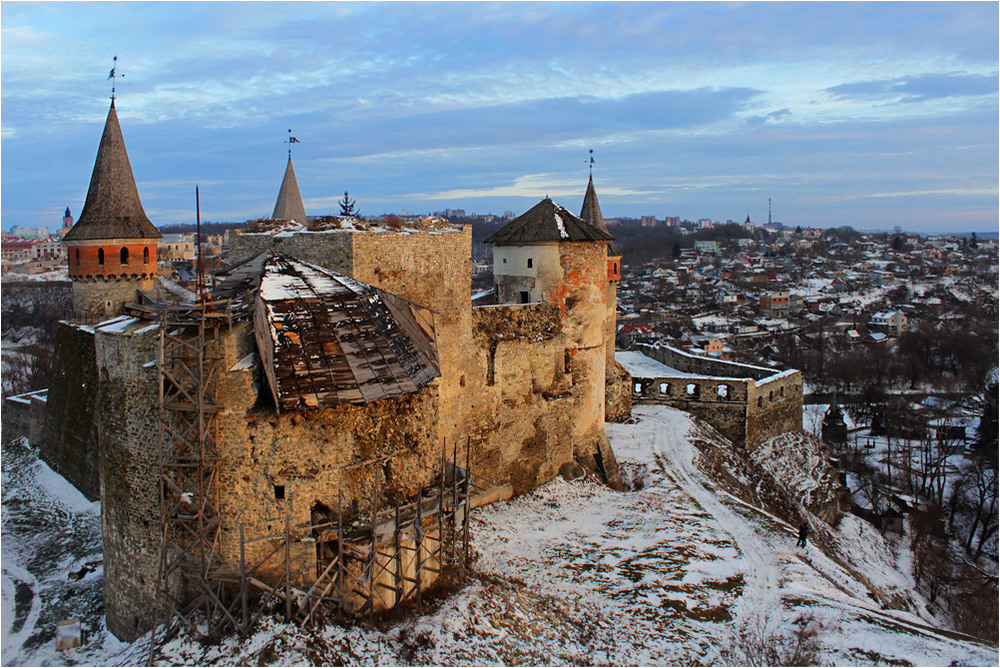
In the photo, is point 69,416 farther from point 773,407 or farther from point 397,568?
point 773,407

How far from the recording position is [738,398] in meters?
27.0

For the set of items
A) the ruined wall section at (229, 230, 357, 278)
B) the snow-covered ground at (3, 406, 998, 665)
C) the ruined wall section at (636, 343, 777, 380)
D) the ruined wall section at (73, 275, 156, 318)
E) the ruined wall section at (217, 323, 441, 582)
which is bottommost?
the snow-covered ground at (3, 406, 998, 665)

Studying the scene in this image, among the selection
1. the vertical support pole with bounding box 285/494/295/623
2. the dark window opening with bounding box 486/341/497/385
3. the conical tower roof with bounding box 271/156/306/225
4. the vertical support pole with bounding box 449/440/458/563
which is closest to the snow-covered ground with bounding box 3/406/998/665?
the vertical support pole with bounding box 285/494/295/623

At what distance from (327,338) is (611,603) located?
22.9ft

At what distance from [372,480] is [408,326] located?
2994mm

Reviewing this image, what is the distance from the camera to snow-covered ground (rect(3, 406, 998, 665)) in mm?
11023

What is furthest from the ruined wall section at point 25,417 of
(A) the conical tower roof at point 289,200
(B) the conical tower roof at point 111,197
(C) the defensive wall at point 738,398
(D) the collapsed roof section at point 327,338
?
(C) the defensive wall at point 738,398

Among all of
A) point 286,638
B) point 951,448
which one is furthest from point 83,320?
point 951,448

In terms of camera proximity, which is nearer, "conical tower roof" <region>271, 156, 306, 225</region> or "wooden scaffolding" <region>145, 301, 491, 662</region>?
"wooden scaffolding" <region>145, 301, 491, 662</region>

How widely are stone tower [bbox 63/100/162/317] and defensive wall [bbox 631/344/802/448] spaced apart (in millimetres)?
18543

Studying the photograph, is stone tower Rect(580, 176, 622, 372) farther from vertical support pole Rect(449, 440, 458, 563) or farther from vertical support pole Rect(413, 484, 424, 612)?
vertical support pole Rect(413, 484, 424, 612)

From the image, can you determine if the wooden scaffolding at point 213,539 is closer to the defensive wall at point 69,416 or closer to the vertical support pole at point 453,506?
the vertical support pole at point 453,506

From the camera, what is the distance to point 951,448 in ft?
124

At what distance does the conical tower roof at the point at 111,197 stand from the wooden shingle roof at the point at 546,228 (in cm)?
1438
